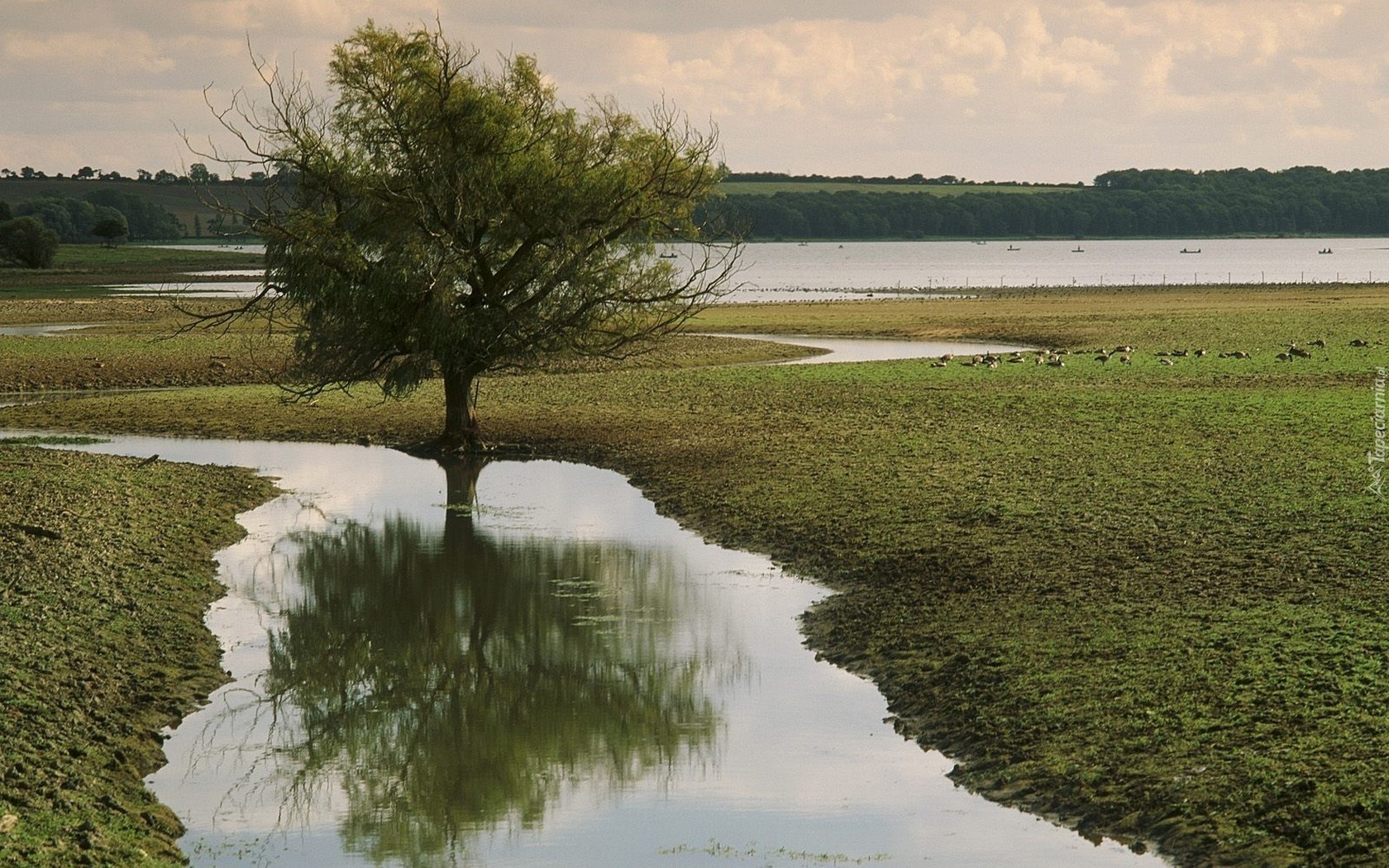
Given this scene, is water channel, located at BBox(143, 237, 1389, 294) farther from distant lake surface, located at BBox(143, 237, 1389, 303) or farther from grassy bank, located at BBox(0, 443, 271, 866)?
grassy bank, located at BBox(0, 443, 271, 866)

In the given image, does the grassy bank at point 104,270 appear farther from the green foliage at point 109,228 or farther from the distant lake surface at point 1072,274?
the distant lake surface at point 1072,274

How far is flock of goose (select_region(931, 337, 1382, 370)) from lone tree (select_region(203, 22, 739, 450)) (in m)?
14.6

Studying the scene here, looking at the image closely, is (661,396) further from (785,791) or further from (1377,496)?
(785,791)

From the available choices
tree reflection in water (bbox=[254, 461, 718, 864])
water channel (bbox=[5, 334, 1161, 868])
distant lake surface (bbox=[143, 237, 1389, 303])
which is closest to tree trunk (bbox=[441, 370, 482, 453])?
water channel (bbox=[5, 334, 1161, 868])

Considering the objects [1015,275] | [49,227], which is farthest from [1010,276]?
[49,227]

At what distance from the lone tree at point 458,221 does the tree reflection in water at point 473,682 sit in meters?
7.09

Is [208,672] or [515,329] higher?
[515,329]

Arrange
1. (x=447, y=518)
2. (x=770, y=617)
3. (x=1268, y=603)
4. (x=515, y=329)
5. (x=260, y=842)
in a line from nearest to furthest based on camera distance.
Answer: (x=260, y=842), (x=1268, y=603), (x=770, y=617), (x=447, y=518), (x=515, y=329)

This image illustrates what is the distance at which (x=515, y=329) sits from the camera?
93.5 feet

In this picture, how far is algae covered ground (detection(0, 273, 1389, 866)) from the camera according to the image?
1086 centimetres

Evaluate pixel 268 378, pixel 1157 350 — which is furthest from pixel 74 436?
pixel 1157 350

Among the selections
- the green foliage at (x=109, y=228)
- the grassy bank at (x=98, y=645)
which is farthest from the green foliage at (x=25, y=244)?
the grassy bank at (x=98, y=645)

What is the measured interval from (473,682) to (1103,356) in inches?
1230

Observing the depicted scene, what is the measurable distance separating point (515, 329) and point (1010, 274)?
128 metres
